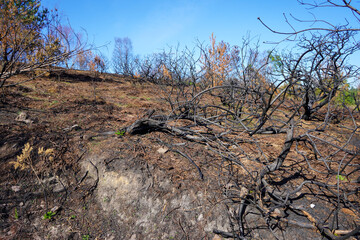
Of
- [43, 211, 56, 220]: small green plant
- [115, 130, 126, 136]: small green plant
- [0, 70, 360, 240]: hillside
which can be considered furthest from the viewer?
[115, 130, 126, 136]: small green plant

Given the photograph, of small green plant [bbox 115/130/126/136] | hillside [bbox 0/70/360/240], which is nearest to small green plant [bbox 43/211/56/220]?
hillside [bbox 0/70/360/240]

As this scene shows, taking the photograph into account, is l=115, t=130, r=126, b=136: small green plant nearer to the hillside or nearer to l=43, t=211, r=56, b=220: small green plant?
the hillside

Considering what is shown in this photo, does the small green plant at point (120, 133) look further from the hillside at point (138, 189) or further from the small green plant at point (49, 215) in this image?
the small green plant at point (49, 215)

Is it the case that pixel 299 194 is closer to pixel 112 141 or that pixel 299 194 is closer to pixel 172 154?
pixel 172 154

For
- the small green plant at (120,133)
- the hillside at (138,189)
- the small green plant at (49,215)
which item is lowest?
the small green plant at (49,215)

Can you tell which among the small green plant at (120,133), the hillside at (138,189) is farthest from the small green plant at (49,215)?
the small green plant at (120,133)

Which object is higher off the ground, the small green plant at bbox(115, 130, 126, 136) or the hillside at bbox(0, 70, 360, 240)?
the small green plant at bbox(115, 130, 126, 136)

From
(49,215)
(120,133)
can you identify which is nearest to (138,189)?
(49,215)

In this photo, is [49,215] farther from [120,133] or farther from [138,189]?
[120,133]

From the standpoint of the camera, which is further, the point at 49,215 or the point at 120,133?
the point at 120,133

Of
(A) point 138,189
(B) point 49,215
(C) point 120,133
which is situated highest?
(C) point 120,133

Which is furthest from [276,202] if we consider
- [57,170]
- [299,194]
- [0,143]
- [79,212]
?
[0,143]

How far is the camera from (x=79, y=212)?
2.56 meters

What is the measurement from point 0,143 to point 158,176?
8.66ft
